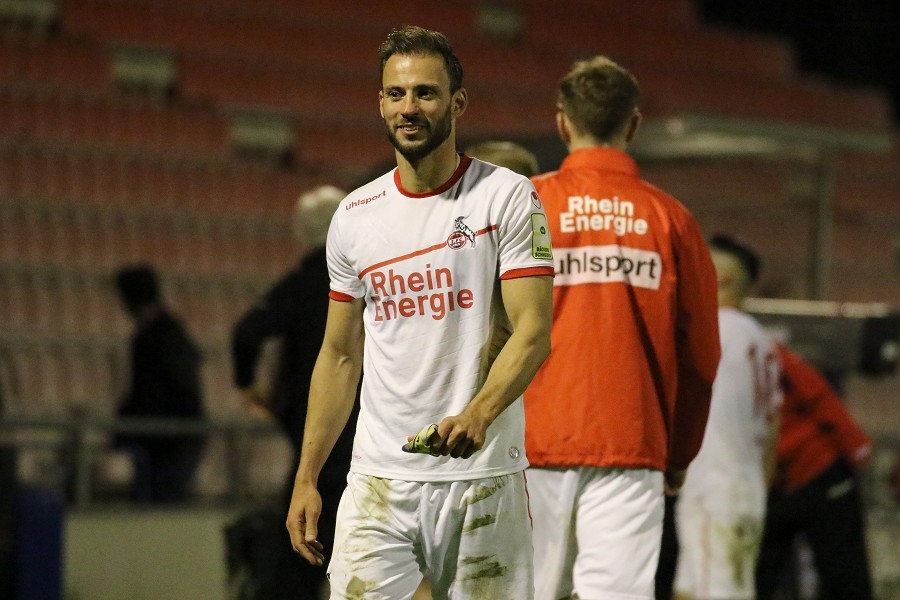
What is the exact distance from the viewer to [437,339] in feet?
9.68

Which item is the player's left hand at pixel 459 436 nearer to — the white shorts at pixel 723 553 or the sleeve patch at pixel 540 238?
the sleeve patch at pixel 540 238

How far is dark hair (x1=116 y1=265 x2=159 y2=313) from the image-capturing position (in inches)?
292

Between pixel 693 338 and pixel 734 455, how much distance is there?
1.73 m

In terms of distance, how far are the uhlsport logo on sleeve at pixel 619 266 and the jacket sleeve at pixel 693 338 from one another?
78 millimetres

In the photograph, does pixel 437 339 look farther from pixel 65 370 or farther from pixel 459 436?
pixel 65 370

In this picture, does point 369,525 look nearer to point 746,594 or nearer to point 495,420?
point 495,420

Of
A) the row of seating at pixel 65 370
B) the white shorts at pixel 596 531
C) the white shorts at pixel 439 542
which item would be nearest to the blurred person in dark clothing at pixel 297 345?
the white shorts at pixel 596 531

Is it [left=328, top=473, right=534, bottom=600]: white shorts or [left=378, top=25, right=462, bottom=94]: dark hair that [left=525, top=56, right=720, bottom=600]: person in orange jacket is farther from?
[left=378, top=25, right=462, bottom=94]: dark hair

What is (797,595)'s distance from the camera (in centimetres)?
786

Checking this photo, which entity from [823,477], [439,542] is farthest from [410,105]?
[823,477]

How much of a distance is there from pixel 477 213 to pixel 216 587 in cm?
467

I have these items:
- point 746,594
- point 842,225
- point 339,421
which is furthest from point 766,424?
point 842,225

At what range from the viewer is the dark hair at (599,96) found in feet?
12.4

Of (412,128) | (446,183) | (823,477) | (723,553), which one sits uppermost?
(412,128)
